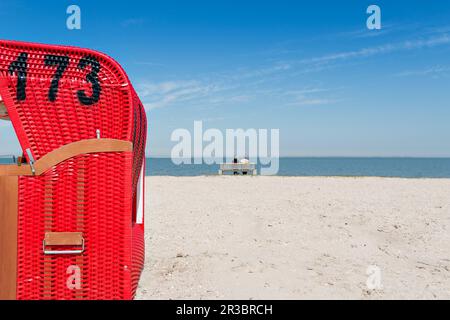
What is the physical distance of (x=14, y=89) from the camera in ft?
8.16

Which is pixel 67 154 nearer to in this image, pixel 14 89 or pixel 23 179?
pixel 23 179

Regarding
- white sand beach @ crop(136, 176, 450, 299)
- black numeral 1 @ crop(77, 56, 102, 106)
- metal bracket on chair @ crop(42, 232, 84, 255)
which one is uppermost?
black numeral 1 @ crop(77, 56, 102, 106)

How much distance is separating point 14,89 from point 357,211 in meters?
7.43

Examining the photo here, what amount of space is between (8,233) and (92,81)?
51.5 inches

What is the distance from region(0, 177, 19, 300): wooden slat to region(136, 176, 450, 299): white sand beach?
3.92 feet

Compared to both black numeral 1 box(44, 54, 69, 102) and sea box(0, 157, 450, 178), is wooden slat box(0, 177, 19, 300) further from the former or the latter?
black numeral 1 box(44, 54, 69, 102)

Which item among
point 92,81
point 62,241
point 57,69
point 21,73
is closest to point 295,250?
point 62,241

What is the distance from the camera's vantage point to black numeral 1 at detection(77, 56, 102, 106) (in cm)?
259

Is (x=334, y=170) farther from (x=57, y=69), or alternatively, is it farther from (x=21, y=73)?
(x=21, y=73)

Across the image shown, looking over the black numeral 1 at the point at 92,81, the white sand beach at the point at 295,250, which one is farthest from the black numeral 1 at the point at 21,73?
the white sand beach at the point at 295,250

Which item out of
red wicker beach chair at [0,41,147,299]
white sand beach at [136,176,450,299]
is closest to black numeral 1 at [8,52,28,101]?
red wicker beach chair at [0,41,147,299]

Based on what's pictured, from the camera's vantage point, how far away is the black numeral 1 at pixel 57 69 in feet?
8.34

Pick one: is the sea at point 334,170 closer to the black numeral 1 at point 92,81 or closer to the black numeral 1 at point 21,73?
the black numeral 1 at point 21,73
